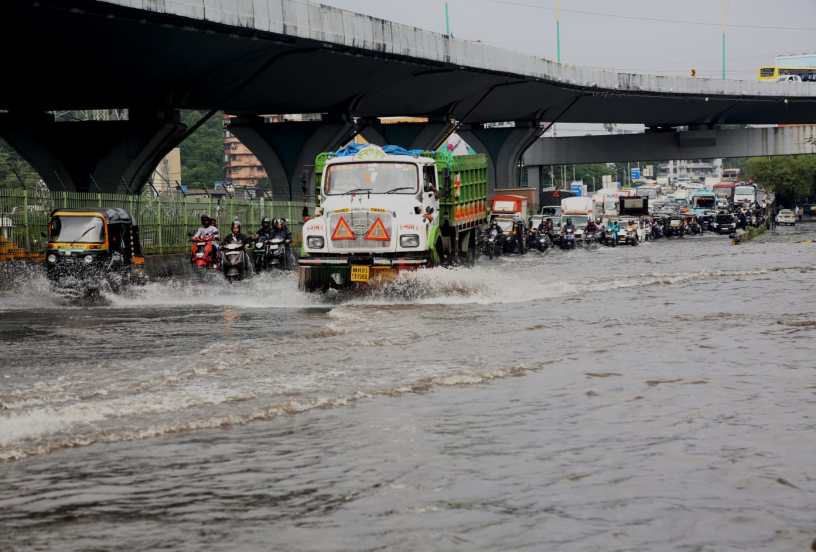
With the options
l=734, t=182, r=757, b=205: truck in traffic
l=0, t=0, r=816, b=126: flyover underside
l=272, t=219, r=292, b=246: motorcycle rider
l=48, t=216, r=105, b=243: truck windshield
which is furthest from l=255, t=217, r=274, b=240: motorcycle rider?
l=734, t=182, r=757, b=205: truck in traffic

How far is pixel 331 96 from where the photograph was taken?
168 ft

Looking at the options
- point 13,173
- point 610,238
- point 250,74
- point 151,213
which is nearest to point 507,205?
point 610,238

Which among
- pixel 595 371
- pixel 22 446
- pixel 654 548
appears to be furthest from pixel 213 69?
pixel 654 548

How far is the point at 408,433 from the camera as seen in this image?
386 inches

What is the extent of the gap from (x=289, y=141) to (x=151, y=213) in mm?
21172

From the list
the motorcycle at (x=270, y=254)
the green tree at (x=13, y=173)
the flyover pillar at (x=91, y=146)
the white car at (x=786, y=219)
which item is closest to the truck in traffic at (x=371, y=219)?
the motorcycle at (x=270, y=254)

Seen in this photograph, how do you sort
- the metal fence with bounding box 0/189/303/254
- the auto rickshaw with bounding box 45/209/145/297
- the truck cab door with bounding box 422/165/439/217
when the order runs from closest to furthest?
the truck cab door with bounding box 422/165/439/217 < the auto rickshaw with bounding box 45/209/145/297 < the metal fence with bounding box 0/189/303/254

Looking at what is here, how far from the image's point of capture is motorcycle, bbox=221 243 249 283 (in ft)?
90.9

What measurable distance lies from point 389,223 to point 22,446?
13.4 meters

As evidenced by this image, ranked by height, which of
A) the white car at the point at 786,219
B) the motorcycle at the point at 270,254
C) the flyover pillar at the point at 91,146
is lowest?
the white car at the point at 786,219

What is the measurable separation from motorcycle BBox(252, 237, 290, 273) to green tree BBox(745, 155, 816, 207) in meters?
129

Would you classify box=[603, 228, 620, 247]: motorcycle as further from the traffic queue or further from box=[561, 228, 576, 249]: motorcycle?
box=[561, 228, 576, 249]: motorcycle

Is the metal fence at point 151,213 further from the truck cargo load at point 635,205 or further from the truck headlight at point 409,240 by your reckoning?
the truck cargo load at point 635,205

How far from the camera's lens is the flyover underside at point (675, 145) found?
89562 millimetres
